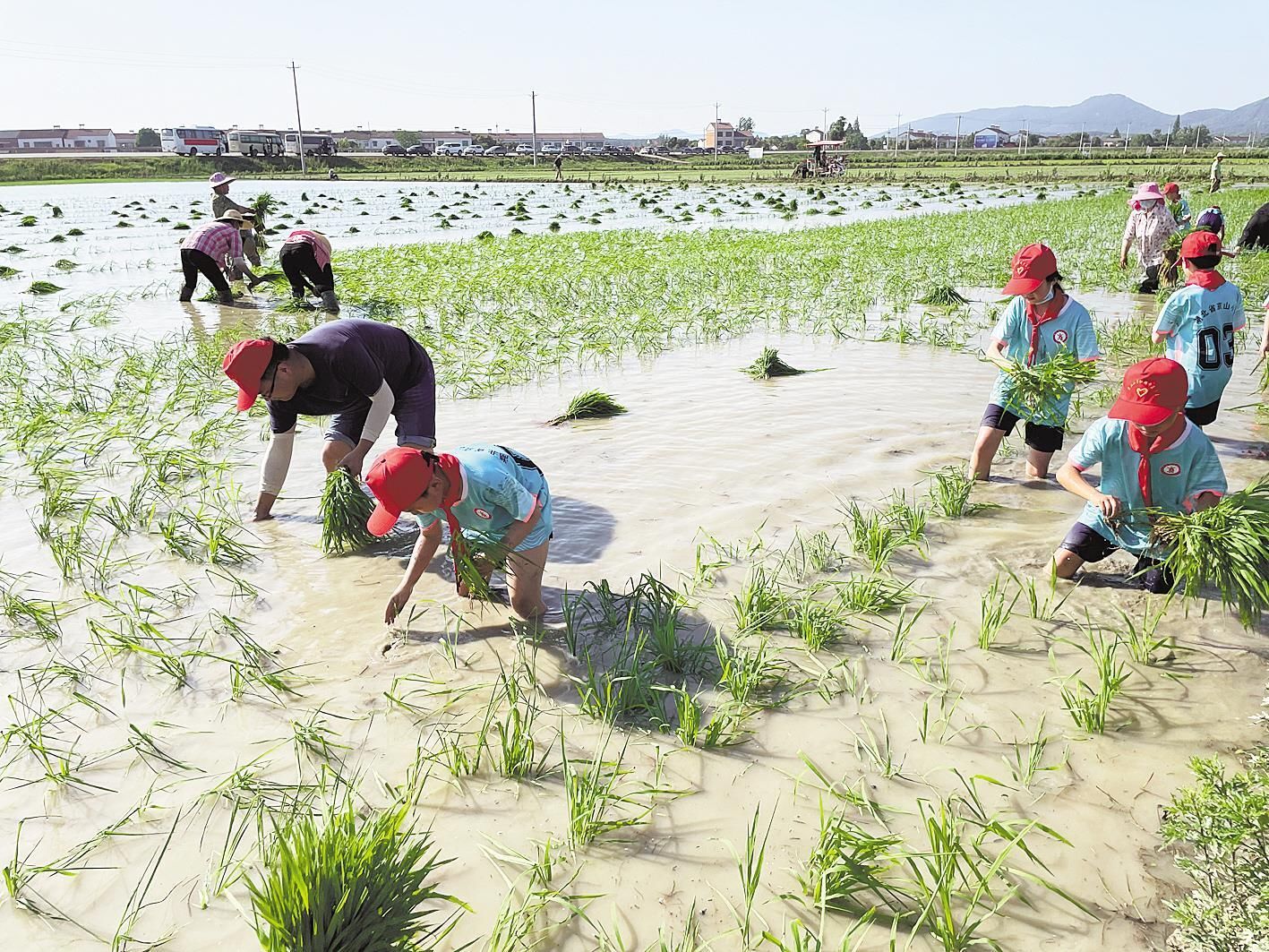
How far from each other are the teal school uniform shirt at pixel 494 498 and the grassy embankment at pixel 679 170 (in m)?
35.9

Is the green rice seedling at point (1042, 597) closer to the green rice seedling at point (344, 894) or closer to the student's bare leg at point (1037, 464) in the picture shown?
the student's bare leg at point (1037, 464)

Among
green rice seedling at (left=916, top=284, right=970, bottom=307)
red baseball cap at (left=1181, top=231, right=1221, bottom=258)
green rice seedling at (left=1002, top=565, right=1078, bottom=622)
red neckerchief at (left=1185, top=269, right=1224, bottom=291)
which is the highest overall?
red baseball cap at (left=1181, top=231, right=1221, bottom=258)

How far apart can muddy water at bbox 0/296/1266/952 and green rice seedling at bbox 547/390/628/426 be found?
1.24 meters

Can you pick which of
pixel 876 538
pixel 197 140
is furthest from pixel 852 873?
pixel 197 140

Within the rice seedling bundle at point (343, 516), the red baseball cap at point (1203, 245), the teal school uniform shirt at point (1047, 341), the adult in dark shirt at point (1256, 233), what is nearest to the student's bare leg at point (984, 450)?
the teal school uniform shirt at point (1047, 341)

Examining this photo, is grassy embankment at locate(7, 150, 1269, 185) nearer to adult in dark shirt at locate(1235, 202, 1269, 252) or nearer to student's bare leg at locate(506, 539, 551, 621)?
adult in dark shirt at locate(1235, 202, 1269, 252)

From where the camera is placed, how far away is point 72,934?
2.14m

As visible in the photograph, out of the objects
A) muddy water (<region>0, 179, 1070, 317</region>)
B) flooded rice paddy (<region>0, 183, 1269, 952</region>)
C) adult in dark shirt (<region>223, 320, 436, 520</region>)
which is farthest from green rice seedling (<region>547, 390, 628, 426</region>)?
muddy water (<region>0, 179, 1070, 317</region>)

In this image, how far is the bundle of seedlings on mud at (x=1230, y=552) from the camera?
9.78 feet

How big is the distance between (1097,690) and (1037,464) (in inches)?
88.2

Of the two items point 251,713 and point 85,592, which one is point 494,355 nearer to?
point 85,592

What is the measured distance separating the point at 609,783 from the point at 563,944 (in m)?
0.45

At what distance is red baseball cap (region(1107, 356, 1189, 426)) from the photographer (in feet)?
10.4

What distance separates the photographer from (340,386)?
411cm
